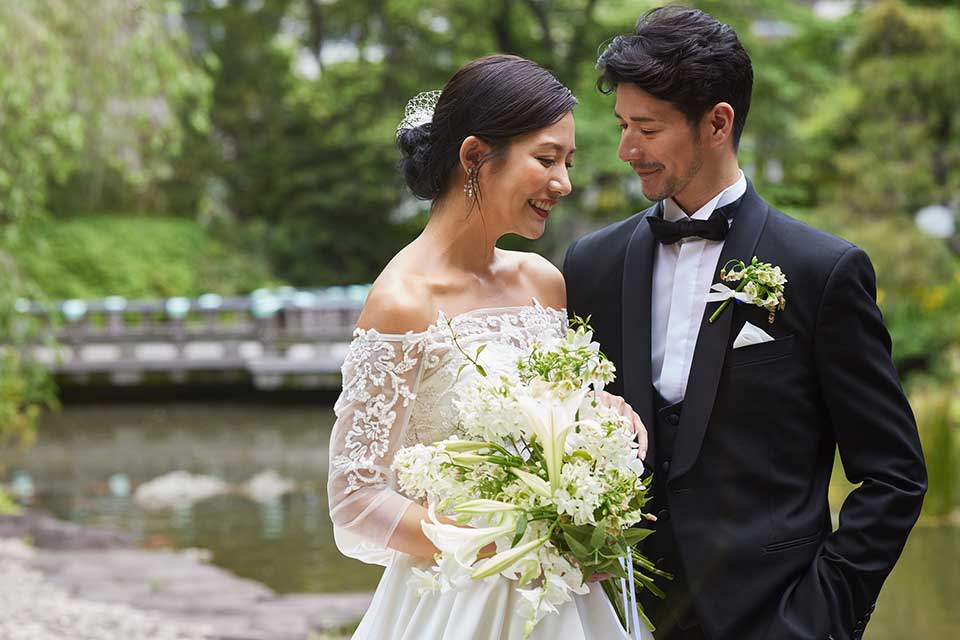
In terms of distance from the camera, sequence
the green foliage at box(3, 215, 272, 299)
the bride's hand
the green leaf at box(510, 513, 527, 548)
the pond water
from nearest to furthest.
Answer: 1. the green leaf at box(510, 513, 527, 548)
2. the bride's hand
3. the pond water
4. the green foliage at box(3, 215, 272, 299)

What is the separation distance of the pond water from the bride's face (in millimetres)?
4483

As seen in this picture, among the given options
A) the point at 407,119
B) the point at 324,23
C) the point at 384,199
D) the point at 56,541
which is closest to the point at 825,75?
the point at 384,199

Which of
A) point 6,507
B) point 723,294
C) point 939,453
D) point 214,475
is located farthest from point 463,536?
point 214,475

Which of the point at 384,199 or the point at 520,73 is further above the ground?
the point at 520,73

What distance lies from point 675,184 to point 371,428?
2.64 ft

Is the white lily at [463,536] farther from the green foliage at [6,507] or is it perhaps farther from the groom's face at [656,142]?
the green foliage at [6,507]

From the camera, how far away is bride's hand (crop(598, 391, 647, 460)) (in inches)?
91.3

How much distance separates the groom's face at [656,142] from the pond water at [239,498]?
4447 millimetres

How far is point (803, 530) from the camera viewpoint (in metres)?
2.49

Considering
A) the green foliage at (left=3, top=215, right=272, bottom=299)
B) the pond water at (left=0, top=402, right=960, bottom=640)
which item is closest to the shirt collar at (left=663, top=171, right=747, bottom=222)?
the pond water at (left=0, top=402, right=960, bottom=640)

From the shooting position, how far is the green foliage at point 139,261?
24.5m

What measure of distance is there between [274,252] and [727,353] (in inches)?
968

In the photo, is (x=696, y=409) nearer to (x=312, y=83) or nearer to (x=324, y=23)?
(x=312, y=83)

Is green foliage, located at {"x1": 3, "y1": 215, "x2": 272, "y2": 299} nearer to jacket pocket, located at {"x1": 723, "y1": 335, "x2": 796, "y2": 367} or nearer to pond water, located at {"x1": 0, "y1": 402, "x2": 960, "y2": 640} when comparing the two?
pond water, located at {"x1": 0, "y1": 402, "x2": 960, "y2": 640}
